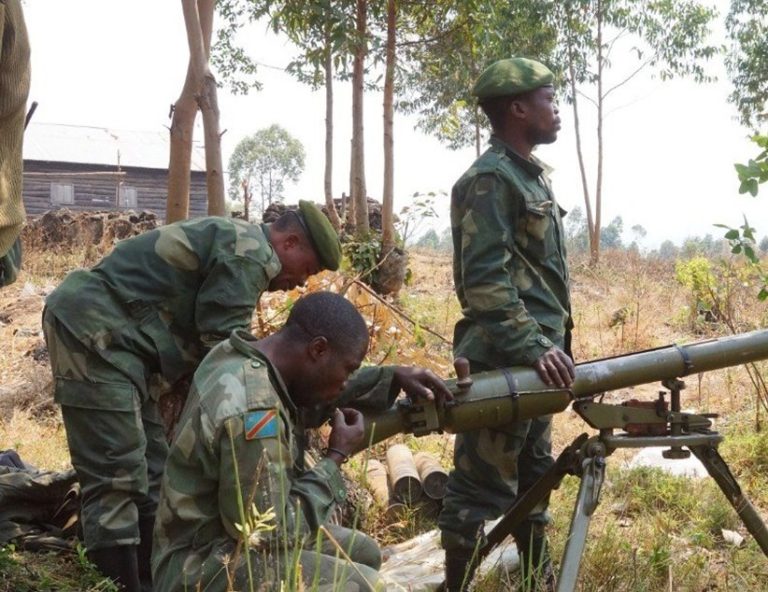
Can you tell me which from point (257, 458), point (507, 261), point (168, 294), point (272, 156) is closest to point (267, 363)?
point (257, 458)

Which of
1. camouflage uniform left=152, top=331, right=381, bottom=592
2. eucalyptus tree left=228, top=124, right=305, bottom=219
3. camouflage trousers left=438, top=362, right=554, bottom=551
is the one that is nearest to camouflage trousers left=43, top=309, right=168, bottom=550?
camouflage uniform left=152, top=331, right=381, bottom=592

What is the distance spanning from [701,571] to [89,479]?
2.37 m

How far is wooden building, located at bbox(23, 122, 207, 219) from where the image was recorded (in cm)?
2884

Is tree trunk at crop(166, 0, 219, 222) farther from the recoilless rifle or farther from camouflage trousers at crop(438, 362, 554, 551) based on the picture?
Answer: the recoilless rifle

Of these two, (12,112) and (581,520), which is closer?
(12,112)

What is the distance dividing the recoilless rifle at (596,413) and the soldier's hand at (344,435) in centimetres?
20

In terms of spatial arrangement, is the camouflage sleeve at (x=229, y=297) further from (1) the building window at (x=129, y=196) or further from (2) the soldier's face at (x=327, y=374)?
(1) the building window at (x=129, y=196)

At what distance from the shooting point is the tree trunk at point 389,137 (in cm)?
1101

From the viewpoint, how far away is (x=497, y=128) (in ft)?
11.0

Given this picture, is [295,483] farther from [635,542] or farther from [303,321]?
[635,542]

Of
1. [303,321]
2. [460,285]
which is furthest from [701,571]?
[303,321]

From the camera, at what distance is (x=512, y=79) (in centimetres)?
322

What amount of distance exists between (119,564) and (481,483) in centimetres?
130

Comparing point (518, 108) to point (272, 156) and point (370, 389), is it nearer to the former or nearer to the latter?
point (370, 389)
